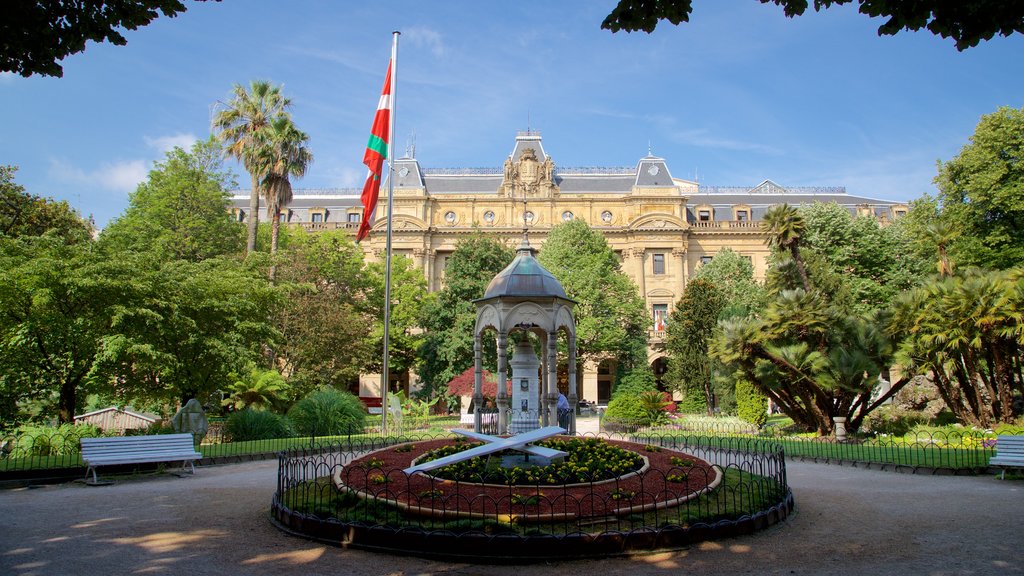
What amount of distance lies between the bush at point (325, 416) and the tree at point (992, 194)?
2548cm

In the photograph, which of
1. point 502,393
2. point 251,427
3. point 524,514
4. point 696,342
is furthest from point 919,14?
point 696,342

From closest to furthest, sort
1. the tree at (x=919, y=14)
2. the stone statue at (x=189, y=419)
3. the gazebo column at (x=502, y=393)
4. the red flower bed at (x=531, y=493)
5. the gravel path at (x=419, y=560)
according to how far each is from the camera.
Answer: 1. the tree at (x=919, y=14)
2. the gravel path at (x=419, y=560)
3. the red flower bed at (x=531, y=493)
4. the gazebo column at (x=502, y=393)
5. the stone statue at (x=189, y=419)

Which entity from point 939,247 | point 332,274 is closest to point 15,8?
point 939,247

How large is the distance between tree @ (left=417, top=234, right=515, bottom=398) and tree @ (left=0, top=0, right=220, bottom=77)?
28.5 meters

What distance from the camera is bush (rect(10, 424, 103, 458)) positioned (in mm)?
14852

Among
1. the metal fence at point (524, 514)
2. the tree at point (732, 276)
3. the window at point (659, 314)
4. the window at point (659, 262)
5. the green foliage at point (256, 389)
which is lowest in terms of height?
the metal fence at point (524, 514)

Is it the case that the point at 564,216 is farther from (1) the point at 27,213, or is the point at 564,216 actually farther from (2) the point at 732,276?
(1) the point at 27,213

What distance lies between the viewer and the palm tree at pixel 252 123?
29.1 m

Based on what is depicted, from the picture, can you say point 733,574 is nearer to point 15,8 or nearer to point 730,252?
point 15,8

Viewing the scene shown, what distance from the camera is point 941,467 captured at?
13359mm

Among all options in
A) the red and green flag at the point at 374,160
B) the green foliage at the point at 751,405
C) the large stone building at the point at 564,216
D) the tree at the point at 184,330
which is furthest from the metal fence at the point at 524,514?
the large stone building at the point at 564,216

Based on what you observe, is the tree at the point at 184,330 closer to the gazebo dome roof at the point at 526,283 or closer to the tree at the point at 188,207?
the gazebo dome roof at the point at 526,283

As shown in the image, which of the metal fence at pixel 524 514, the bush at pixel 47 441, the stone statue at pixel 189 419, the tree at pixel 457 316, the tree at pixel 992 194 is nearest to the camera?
the metal fence at pixel 524 514

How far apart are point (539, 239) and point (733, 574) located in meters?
46.7
